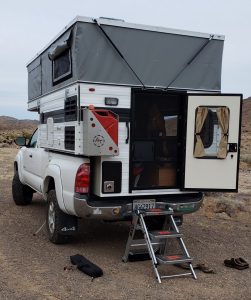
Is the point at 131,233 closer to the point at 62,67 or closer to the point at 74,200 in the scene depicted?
the point at 74,200

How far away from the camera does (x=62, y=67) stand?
21.5 feet

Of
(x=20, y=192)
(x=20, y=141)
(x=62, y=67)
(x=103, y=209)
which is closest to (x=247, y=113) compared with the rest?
(x=20, y=192)

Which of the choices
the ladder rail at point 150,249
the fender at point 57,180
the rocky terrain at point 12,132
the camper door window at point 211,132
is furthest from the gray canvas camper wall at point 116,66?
the rocky terrain at point 12,132

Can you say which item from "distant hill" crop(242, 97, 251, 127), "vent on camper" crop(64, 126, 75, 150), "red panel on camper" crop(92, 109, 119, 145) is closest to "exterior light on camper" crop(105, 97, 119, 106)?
"red panel on camper" crop(92, 109, 119, 145)

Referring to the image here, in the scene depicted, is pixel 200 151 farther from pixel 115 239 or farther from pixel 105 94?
pixel 115 239

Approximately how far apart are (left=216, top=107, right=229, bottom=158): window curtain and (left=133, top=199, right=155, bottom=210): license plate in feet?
3.82

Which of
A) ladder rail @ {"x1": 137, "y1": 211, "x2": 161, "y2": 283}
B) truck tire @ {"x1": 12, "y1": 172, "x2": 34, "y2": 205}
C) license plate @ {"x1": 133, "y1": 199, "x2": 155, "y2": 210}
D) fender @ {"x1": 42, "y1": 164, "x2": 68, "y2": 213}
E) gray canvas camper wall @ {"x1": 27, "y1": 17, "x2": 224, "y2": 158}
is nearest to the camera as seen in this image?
ladder rail @ {"x1": 137, "y1": 211, "x2": 161, "y2": 283}

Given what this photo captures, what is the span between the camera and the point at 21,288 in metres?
5.04

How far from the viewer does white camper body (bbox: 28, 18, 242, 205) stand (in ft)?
19.1

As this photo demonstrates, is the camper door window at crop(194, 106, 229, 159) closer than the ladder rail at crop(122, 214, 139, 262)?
No

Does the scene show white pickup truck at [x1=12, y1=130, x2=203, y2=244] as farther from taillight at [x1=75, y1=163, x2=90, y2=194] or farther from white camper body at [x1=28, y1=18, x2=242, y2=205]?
white camper body at [x1=28, y1=18, x2=242, y2=205]

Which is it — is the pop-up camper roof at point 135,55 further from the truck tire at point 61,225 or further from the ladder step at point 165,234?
the ladder step at point 165,234

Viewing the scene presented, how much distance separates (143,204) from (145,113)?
1360 mm

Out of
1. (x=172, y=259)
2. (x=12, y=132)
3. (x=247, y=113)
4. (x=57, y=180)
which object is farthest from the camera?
(x=247, y=113)
